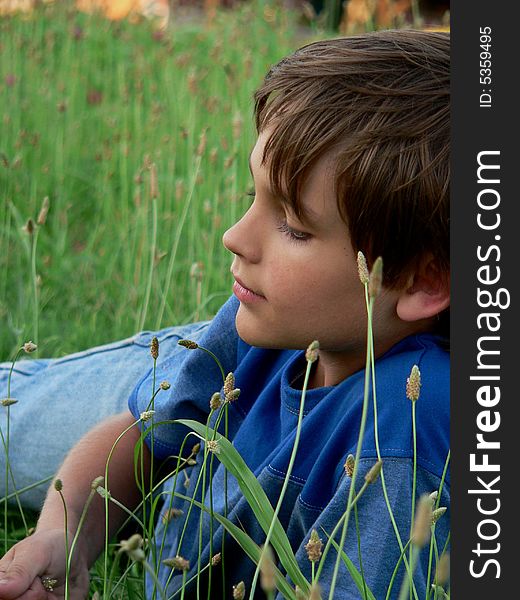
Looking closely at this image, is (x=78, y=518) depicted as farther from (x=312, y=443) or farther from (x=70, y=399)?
(x=70, y=399)

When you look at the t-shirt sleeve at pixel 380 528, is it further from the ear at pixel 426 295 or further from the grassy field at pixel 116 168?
the grassy field at pixel 116 168

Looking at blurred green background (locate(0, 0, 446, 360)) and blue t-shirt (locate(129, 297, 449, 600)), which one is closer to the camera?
blue t-shirt (locate(129, 297, 449, 600))

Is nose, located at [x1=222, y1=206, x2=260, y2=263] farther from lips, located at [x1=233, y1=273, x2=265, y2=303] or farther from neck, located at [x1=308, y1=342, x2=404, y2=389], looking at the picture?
neck, located at [x1=308, y1=342, x2=404, y2=389]

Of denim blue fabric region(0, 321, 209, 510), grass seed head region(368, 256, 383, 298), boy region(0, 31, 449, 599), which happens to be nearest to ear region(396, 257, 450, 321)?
boy region(0, 31, 449, 599)

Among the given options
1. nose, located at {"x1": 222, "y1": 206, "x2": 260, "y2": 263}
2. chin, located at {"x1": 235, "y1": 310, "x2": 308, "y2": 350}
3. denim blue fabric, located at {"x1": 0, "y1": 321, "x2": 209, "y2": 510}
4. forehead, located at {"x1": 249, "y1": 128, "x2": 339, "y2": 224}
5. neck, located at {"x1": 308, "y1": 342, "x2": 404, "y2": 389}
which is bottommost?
denim blue fabric, located at {"x1": 0, "y1": 321, "x2": 209, "y2": 510}

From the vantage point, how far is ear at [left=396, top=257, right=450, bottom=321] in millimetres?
1176

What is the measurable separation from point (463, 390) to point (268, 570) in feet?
1.43

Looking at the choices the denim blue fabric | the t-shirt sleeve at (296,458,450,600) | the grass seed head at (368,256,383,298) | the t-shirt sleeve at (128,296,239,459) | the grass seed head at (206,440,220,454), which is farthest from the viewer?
the denim blue fabric

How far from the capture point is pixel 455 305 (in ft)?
3.22

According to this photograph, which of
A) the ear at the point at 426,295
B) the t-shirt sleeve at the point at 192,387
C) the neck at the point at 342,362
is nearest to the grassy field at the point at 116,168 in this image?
the t-shirt sleeve at the point at 192,387

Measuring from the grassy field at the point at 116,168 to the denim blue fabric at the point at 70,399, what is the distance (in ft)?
0.24

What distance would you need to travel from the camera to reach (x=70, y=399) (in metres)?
1.88

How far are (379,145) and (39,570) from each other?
64 centimetres

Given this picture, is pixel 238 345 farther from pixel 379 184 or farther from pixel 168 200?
pixel 168 200
